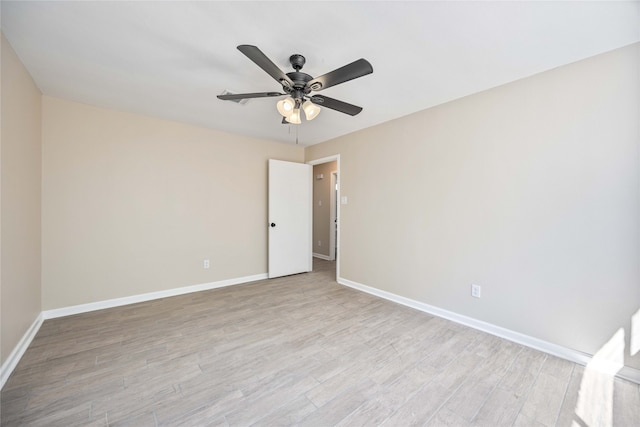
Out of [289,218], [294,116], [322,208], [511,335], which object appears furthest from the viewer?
[322,208]

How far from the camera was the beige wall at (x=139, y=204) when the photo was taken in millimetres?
2748

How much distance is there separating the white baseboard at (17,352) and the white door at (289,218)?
8.72 ft

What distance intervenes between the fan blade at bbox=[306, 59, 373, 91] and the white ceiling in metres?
0.30

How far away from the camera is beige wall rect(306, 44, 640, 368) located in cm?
182

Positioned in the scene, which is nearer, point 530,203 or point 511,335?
point 530,203

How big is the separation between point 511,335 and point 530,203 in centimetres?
123

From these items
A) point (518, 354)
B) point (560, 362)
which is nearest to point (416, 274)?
point (518, 354)

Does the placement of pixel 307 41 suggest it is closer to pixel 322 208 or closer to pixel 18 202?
pixel 18 202

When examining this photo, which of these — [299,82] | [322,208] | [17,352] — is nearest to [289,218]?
[322,208]

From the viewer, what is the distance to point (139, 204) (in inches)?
126

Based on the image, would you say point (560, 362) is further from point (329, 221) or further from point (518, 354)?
point (329, 221)

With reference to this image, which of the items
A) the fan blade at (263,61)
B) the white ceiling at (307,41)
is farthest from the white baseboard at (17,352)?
the fan blade at (263,61)

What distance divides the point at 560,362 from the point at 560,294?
0.53 m

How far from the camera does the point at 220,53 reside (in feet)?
6.22
